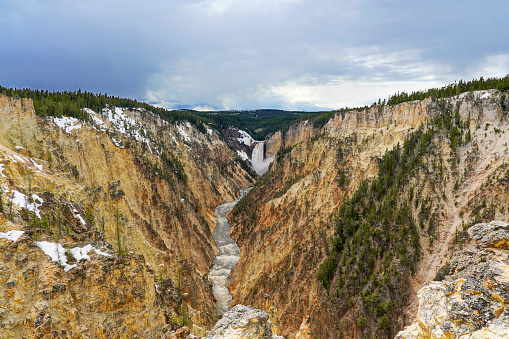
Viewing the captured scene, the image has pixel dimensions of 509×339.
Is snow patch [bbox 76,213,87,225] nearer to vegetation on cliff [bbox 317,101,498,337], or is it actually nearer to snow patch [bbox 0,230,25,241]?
snow patch [bbox 0,230,25,241]

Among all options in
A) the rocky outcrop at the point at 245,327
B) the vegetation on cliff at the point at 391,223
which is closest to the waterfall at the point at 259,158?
the vegetation on cliff at the point at 391,223

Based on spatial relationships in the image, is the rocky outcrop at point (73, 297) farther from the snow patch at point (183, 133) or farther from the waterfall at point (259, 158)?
the waterfall at point (259, 158)

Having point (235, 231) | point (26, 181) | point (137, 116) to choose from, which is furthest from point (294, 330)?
point (137, 116)

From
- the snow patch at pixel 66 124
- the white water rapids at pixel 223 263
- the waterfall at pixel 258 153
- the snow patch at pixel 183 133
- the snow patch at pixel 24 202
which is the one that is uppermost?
the snow patch at pixel 183 133

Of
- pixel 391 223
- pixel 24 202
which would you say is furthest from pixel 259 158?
pixel 24 202

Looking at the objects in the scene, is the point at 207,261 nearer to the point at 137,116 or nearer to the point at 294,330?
the point at 294,330
